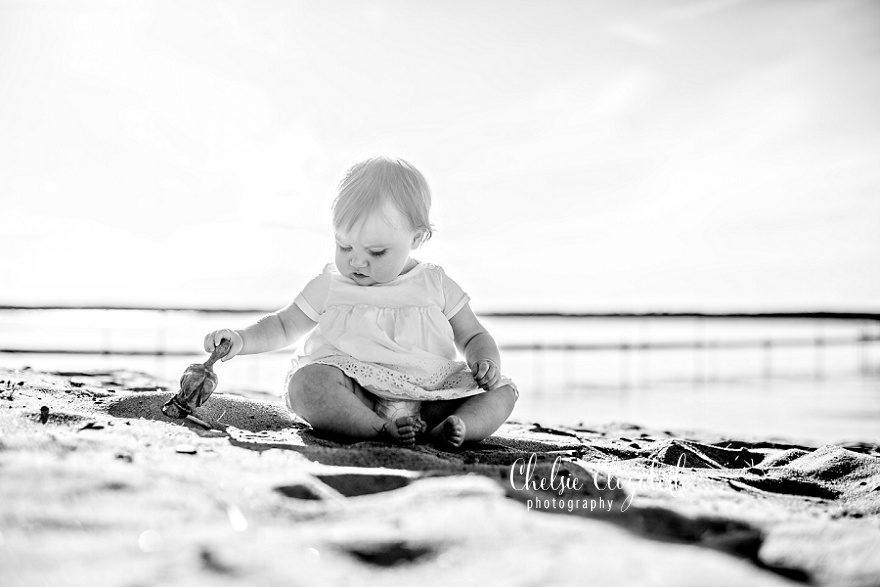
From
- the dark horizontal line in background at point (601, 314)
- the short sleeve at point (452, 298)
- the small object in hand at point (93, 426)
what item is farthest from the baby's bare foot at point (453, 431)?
the dark horizontal line in background at point (601, 314)

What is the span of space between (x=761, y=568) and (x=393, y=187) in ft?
4.52

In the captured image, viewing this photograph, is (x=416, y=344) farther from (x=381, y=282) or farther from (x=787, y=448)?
(x=787, y=448)

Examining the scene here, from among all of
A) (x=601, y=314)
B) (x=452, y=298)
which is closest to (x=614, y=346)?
(x=601, y=314)

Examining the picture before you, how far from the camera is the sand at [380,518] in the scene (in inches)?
30.2

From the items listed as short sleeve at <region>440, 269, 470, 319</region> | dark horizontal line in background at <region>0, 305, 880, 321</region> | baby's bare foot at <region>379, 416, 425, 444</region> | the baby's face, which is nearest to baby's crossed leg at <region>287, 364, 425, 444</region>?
baby's bare foot at <region>379, 416, 425, 444</region>

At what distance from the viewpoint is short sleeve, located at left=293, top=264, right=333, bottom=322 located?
85.6 inches

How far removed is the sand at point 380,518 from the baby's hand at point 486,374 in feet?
1.08

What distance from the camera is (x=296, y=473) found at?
1.17 metres

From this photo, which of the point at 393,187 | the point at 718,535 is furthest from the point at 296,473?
the point at 393,187

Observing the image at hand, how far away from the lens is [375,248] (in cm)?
200

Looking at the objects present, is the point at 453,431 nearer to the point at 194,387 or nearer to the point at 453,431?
the point at 453,431

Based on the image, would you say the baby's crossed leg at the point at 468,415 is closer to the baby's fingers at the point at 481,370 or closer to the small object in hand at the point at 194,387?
the baby's fingers at the point at 481,370

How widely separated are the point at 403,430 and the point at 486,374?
303 mm

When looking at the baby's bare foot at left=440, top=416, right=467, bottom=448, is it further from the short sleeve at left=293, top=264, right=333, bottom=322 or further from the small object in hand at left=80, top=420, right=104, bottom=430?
the small object in hand at left=80, top=420, right=104, bottom=430
